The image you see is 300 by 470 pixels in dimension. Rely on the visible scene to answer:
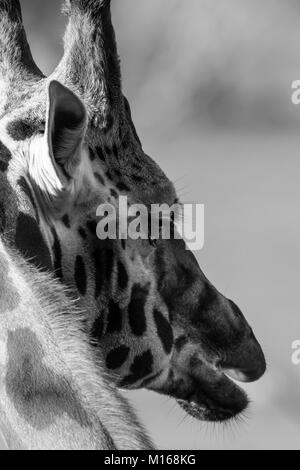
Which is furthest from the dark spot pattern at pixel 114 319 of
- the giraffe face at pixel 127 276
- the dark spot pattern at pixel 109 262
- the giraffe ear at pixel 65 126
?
the giraffe ear at pixel 65 126

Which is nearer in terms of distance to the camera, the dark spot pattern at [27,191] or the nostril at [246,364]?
the dark spot pattern at [27,191]

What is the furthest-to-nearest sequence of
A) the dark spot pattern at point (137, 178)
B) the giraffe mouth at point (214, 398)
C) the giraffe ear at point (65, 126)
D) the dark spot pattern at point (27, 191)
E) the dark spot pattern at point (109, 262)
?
the giraffe mouth at point (214, 398)
the dark spot pattern at point (137, 178)
the dark spot pattern at point (109, 262)
the dark spot pattern at point (27, 191)
the giraffe ear at point (65, 126)

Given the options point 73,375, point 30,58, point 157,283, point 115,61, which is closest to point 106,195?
point 157,283

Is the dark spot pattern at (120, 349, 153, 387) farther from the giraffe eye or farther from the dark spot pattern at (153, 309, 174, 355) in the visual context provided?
the giraffe eye

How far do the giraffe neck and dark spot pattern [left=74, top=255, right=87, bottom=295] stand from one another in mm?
843

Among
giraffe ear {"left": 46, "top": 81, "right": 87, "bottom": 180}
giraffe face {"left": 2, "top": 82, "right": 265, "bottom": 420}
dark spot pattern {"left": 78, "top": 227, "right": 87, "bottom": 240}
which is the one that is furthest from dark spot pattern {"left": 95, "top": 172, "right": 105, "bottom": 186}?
giraffe ear {"left": 46, "top": 81, "right": 87, "bottom": 180}

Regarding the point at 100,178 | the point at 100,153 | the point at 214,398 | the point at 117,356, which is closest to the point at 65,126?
the point at 100,178

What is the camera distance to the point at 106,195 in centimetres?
338

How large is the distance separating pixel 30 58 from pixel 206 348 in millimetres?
1455

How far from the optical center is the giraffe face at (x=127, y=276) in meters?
2.96

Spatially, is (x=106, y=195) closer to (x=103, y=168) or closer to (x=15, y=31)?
(x=103, y=168)

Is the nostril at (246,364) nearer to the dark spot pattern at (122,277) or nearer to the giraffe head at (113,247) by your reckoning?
the giraffe head at (113,247)

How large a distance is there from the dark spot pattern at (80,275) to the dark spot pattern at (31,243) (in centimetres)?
37
